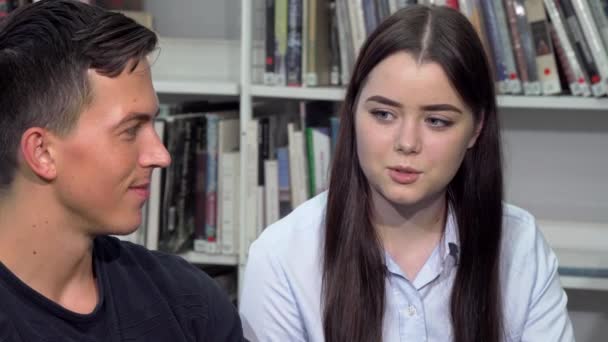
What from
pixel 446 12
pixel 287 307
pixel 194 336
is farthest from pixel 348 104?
pixel 194 336

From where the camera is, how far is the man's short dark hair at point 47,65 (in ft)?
3.91

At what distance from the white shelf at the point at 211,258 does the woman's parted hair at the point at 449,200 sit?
2.78 ft

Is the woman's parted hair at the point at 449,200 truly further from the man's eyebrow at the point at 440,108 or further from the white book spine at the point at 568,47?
the white book spine at the point at 568,47

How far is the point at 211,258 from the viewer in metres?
2.46

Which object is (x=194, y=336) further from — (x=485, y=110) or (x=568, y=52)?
(x=568, y=52)

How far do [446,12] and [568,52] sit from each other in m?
0.75

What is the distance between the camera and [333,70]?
2.38m

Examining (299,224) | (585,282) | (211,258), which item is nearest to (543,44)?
(585,282)

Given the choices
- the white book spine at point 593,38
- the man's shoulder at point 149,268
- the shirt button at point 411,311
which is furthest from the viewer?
the white book spine at point 593,38

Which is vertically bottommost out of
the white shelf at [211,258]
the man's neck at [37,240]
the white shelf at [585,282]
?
the white shelf at [585,282]

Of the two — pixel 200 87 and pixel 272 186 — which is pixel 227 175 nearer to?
pixel 272 186

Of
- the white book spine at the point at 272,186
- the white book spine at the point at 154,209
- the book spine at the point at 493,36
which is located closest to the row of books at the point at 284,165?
the white book spine at the point at 272,186

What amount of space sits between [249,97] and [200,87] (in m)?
0.15

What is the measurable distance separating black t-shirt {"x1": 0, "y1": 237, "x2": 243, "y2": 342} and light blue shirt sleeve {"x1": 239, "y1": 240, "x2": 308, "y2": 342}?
0.58ft
